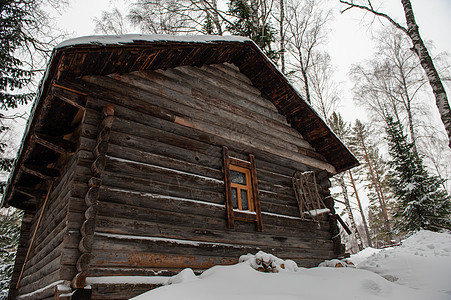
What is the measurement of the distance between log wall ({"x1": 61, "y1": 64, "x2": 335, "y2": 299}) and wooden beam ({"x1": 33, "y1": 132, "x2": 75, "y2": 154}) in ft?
3.41

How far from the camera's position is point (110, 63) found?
497 centimetres

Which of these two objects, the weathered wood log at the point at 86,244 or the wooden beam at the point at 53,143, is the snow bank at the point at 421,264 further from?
the wooden beam at the point at 53,143

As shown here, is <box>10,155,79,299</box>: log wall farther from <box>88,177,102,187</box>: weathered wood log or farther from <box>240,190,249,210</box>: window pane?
<box>240,190,249,210</box>: window pane

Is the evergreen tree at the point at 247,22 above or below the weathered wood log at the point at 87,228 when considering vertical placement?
above

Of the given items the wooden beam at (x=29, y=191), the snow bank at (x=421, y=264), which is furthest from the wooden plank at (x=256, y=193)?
the wooden beam at (x=29, y=191)

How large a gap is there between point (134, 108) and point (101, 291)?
3.08 meters

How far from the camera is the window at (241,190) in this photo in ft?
19.6

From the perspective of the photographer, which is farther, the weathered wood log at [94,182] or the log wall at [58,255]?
the weathered wood log at [94,182]

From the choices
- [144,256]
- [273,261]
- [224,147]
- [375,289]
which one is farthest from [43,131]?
[375,289]

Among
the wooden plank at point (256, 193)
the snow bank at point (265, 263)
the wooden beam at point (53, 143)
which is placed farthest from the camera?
the wooden plank at point (256, 193)

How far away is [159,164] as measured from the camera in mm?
5223

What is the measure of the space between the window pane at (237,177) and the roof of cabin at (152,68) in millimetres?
2803

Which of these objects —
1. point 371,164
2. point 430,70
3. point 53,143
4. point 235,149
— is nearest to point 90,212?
point 53,143

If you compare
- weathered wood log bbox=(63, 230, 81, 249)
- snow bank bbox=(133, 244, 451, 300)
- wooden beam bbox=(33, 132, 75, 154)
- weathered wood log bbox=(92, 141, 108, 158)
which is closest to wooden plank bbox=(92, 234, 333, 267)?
weathered wood log bbox=(63, 230, 81, 249)
